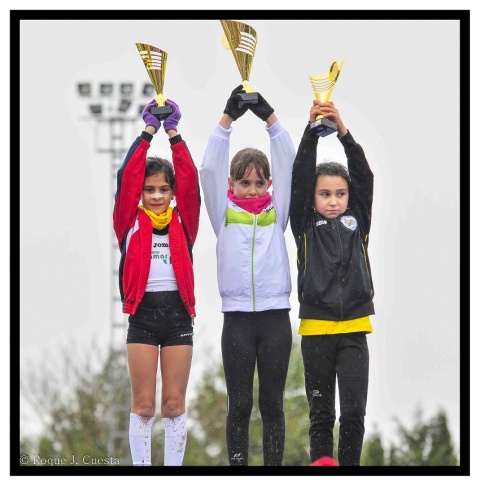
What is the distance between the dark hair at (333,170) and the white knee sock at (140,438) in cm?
213

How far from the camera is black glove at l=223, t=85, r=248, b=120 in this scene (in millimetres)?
9047

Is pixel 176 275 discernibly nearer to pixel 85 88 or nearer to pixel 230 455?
pixel 230 455

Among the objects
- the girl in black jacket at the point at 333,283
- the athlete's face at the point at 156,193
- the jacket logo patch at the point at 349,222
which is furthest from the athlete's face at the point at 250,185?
the jacket logo patch at the point at 349,222

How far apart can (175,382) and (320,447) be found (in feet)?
3.58

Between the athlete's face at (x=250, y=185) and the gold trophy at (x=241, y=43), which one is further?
the gold trophy at (x=241, y=43)

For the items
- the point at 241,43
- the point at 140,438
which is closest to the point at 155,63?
the point at 241,43

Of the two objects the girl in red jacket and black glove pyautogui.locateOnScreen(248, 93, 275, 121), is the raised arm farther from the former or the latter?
black glove pyautogui.locateOnScreen(248, 93, 275, 121)

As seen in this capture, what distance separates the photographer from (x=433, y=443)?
26.5 m

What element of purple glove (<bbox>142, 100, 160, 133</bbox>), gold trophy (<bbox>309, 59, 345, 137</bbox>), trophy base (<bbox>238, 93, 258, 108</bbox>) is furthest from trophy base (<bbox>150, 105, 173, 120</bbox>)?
gold trophy (<bbox>309, 59, 345, 137</bbox>)

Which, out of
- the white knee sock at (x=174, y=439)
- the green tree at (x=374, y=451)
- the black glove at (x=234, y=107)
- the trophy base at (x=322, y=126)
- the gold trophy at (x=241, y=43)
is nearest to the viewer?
the white knee sock at (x=174, y=439)

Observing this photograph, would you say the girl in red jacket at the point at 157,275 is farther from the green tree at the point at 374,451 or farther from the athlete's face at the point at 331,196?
the green tree at the point at 374,451

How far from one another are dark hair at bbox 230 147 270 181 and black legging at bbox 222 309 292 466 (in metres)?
1.01

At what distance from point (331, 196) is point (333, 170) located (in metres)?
0.21

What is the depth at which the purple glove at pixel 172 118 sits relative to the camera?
905 cm
